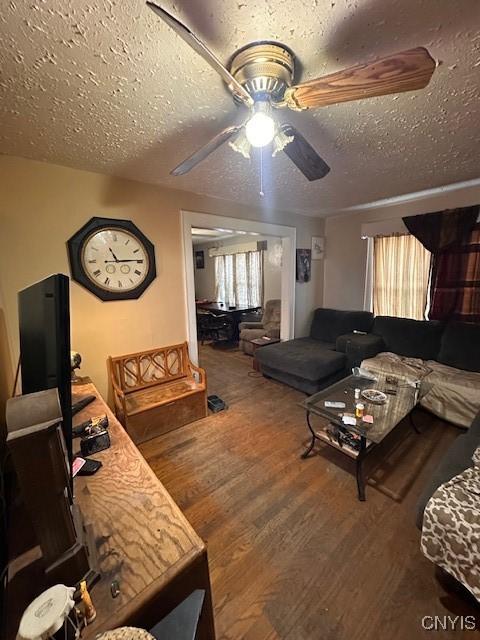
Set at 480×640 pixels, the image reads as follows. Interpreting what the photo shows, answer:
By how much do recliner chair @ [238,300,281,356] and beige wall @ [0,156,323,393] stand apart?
1997mm

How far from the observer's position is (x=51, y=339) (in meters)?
0.74

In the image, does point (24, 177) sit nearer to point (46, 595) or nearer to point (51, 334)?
point (51, 334)

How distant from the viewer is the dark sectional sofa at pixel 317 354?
2.90 meters

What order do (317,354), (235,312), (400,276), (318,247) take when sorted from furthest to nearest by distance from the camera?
1. (235,312)
2. (318,247)
3. (400,276)
4. (317,354)

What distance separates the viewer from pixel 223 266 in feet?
20.9

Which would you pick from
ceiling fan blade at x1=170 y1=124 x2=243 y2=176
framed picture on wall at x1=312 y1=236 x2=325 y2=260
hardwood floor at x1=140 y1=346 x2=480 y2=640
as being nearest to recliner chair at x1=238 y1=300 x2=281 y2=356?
framed picture on wall at x1=312 y1=236 x2=325 y2=260

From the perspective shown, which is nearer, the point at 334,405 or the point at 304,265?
the point at 334,405

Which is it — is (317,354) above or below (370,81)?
below

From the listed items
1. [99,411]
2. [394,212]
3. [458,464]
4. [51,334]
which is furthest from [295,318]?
[51,334]

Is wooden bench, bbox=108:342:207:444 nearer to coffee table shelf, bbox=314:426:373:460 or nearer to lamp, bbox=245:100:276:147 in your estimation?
coffee table shelf, bbox=314:426:373:460

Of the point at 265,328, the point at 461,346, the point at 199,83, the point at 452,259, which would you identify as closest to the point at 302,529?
the point at 199,83

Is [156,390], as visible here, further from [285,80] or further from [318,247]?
[318,247]

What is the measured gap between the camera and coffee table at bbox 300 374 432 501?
1689mm

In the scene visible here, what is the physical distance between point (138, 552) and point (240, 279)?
5468mm
